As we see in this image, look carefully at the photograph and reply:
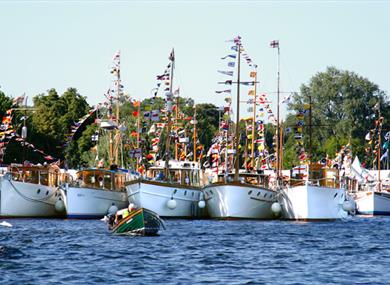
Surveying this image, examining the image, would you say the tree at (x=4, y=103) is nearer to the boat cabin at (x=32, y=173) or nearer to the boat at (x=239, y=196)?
the boat cabin at (x=32, y=173)

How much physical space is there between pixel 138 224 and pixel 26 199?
28.2 meters

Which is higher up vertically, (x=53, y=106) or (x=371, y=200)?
(x=53, y=106)

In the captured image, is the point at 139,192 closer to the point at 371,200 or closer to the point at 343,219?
the point at 343,219

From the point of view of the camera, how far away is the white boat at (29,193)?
87.6m

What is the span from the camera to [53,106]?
162 meters

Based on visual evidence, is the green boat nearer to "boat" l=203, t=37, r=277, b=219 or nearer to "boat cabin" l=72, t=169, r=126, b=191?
"boat" l=203, t=37, r=277, b=219

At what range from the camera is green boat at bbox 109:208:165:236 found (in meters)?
61.8

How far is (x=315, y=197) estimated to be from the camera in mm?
80750

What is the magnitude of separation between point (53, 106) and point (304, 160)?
65.4 metres

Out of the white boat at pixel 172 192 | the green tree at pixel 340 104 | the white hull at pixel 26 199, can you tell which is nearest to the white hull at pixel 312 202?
the white boat at pixel 172 192

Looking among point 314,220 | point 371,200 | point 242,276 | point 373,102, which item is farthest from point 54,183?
point 373,102

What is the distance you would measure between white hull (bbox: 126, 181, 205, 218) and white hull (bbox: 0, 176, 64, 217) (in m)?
8.32

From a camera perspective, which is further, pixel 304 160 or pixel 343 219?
pixel 304 160

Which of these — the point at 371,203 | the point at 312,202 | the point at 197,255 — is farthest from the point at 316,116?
the point at 197,255
